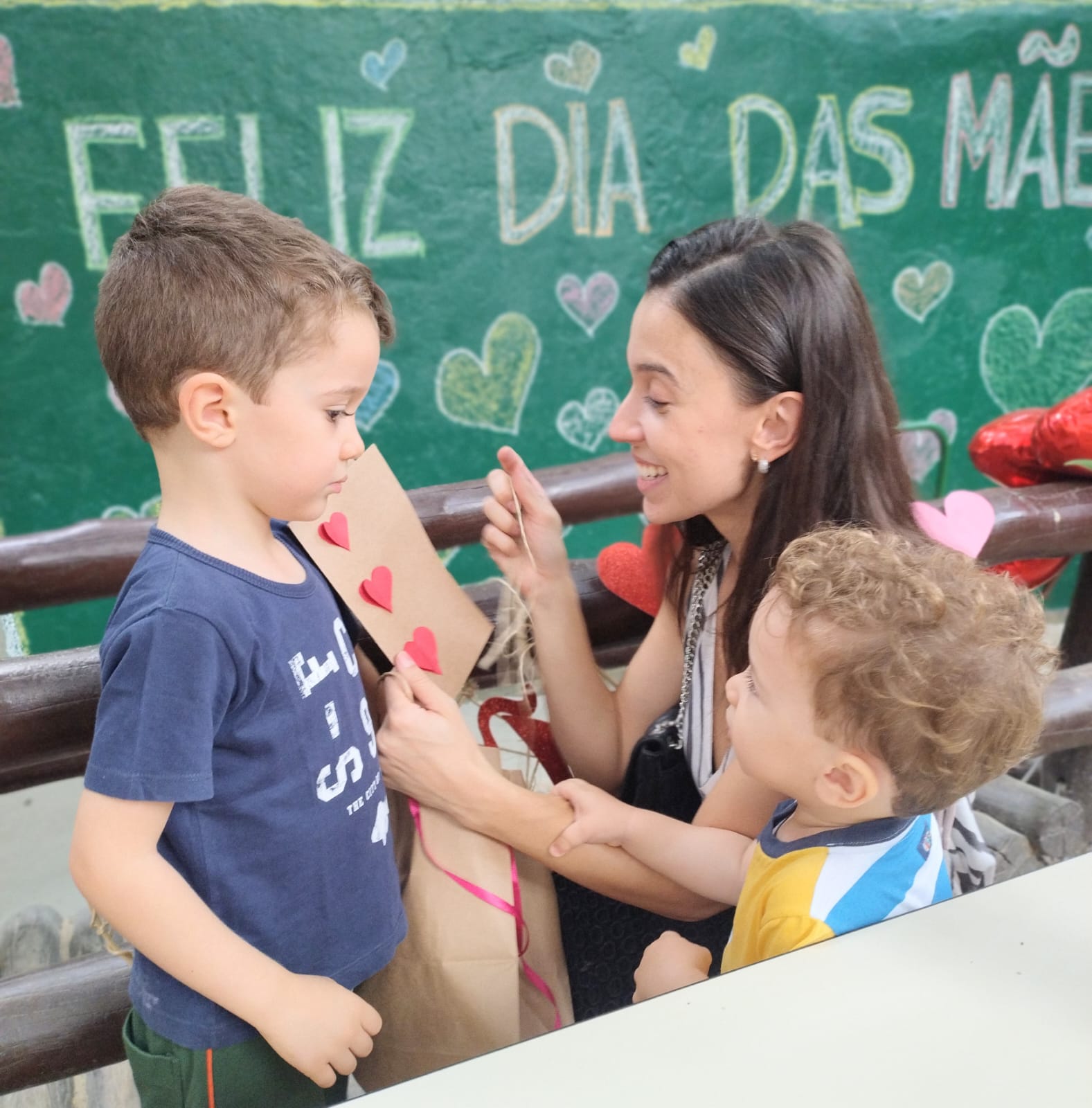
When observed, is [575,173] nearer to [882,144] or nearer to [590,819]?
[882,144]

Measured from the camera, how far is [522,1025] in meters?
1.29

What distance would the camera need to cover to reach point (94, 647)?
1.47 metres

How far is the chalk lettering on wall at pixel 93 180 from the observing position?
10.5ft

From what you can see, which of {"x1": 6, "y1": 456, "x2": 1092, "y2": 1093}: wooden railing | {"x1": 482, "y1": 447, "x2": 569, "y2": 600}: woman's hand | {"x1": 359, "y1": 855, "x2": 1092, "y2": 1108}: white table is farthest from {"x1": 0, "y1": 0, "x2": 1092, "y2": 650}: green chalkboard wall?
{"x1": 359, "y1": 855, "x2": 1092, "y2": 1108}: white table

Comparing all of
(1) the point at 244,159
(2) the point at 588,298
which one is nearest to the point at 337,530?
(1) the point at 244,159

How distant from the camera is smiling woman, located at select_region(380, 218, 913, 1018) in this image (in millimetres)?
1306

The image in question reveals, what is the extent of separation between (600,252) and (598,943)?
2896mm

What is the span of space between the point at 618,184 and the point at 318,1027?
132 inches

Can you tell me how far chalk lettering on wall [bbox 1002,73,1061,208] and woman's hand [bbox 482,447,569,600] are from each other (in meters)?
3.70

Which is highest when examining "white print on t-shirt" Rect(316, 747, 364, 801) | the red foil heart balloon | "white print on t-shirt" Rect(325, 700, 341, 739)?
"white print on t-shirt" Rect(325, 700, 341, 739)

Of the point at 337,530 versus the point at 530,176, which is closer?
the point at 337,530

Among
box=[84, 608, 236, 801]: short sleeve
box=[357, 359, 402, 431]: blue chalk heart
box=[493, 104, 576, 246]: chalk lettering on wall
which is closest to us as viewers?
box=[84, 608, 236, 801]: short sleeve

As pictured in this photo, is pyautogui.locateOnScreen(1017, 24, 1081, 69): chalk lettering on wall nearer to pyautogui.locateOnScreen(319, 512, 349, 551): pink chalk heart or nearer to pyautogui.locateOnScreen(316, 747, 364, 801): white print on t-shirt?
pyautogui.locateOnScreen(319, 512, 349, 551): pink chalk heart

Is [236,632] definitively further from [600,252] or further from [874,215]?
[874,215]
